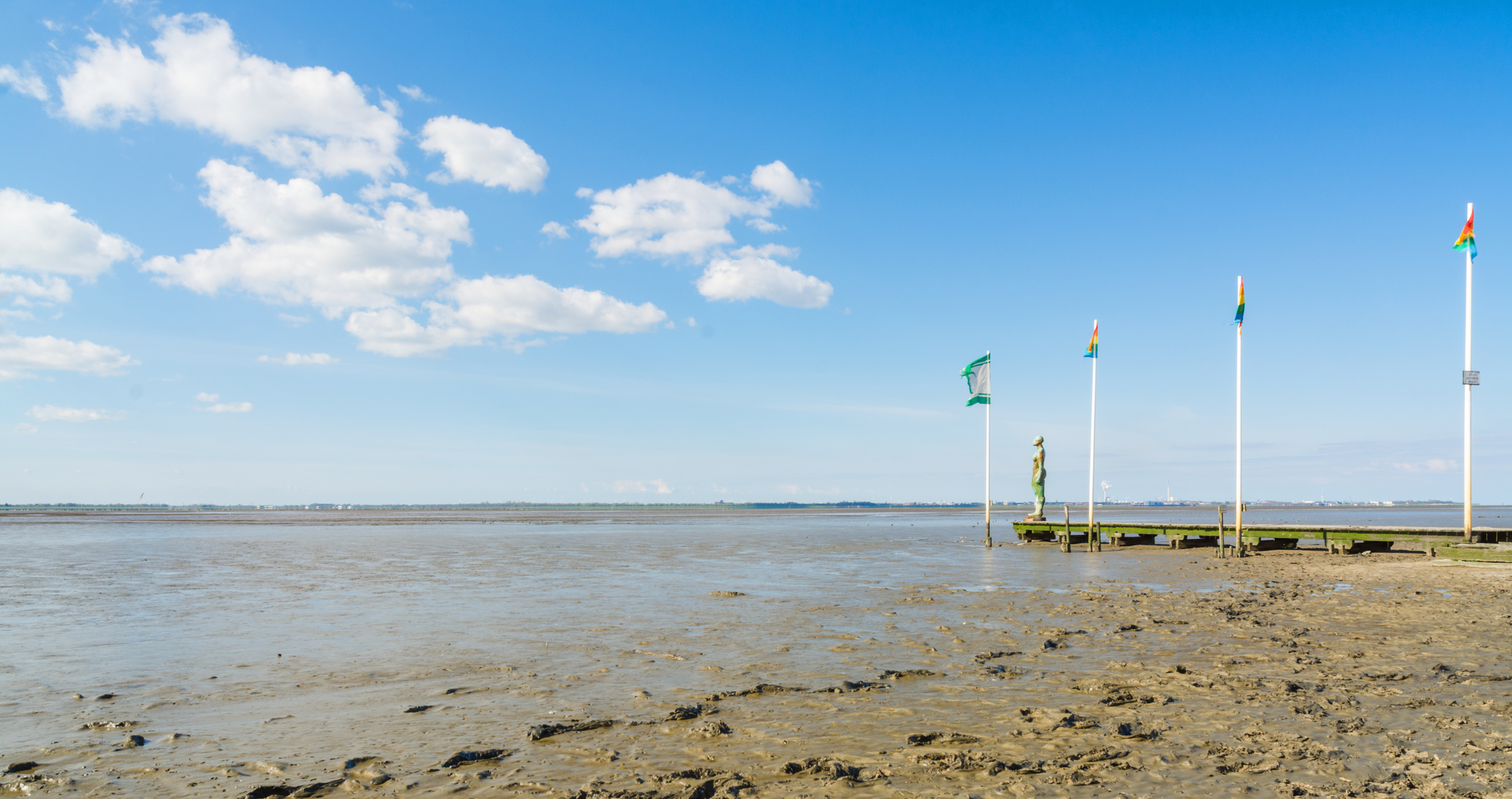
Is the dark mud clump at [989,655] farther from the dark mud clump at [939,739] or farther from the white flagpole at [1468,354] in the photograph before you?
the white flagpole at [1468,354]

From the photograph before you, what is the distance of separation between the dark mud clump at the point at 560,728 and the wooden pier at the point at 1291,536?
86.4 feet

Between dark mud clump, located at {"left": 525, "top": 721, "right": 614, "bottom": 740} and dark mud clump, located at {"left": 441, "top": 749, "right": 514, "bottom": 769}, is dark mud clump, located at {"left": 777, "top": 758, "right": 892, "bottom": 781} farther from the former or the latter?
dark mud clump, located at {"left": 441, "top": 749, "right": 514, "bottom": 769}

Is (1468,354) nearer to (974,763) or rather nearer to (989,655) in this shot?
(989,655)

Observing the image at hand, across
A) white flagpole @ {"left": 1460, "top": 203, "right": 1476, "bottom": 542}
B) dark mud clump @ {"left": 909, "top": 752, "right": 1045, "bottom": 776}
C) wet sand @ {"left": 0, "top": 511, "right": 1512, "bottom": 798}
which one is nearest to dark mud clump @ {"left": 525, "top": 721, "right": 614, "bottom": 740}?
wet sand @ {"left": 0, "top": 511, "right": 1512, "bottom": 798}

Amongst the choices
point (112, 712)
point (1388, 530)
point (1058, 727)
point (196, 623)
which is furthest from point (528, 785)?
point (1388, 530)

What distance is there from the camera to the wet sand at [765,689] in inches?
260

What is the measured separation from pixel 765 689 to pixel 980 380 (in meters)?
30.4

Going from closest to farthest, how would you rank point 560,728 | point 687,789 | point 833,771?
point 687,789
point 833,771
point 560,728

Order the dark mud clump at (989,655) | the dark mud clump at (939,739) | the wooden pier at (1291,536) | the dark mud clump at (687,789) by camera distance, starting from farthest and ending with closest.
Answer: the wooden pier at (1291,536) < the dark mud clump at (989,655) < the dark mud clump at (939,739) < the dark mud clump at (687,789)

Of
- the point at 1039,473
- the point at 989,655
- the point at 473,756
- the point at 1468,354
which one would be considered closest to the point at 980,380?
the point at 1039,473

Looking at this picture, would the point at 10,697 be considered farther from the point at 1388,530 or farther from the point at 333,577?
the point at 1388,530

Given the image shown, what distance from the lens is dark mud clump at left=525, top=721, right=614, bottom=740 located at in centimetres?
782

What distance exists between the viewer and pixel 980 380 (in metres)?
38.0

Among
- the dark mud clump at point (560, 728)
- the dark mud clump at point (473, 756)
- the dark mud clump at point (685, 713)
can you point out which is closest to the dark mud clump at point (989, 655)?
the dark mud clump at point (685, 713)
